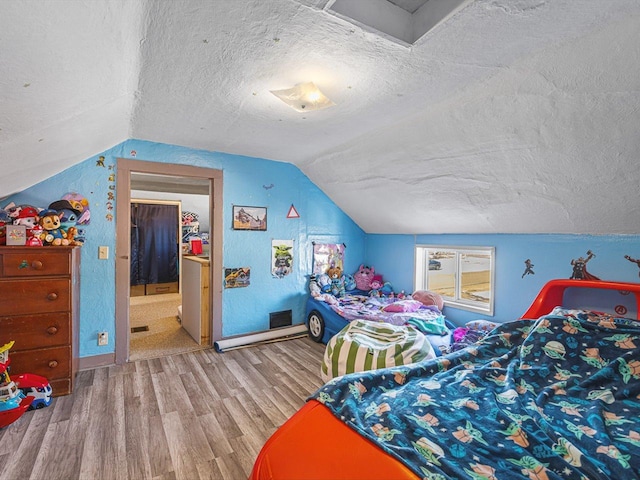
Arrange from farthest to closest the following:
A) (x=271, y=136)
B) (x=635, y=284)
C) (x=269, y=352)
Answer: (x=269, y=352), (x=271, y=136), (x=635, y=284)

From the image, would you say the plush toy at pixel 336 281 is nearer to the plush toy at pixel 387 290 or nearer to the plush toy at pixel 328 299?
the plush toy at pixel 328 299

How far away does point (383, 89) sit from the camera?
1.94 metres

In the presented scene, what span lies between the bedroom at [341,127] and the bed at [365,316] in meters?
0.33

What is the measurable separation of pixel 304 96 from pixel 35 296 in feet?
7.76

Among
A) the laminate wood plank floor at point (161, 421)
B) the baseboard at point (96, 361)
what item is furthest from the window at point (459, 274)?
the baseboard at point (96, 361)

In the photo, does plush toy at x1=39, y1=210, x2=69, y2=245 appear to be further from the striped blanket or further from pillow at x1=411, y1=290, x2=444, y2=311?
pillow at x1=411, y1=290, x2=444, y2=311

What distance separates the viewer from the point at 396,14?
1.43 meters

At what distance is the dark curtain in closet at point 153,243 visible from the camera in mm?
5824

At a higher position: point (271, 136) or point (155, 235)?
point (271, 136)

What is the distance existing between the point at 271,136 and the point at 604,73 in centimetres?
229

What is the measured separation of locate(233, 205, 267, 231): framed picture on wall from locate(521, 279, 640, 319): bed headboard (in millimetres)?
2711

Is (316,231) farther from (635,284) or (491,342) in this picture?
(635,284)

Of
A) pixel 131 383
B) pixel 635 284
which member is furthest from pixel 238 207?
pixel 635 284

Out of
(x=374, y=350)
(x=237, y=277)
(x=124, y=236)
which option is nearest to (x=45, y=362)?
(x=124, y=236)
